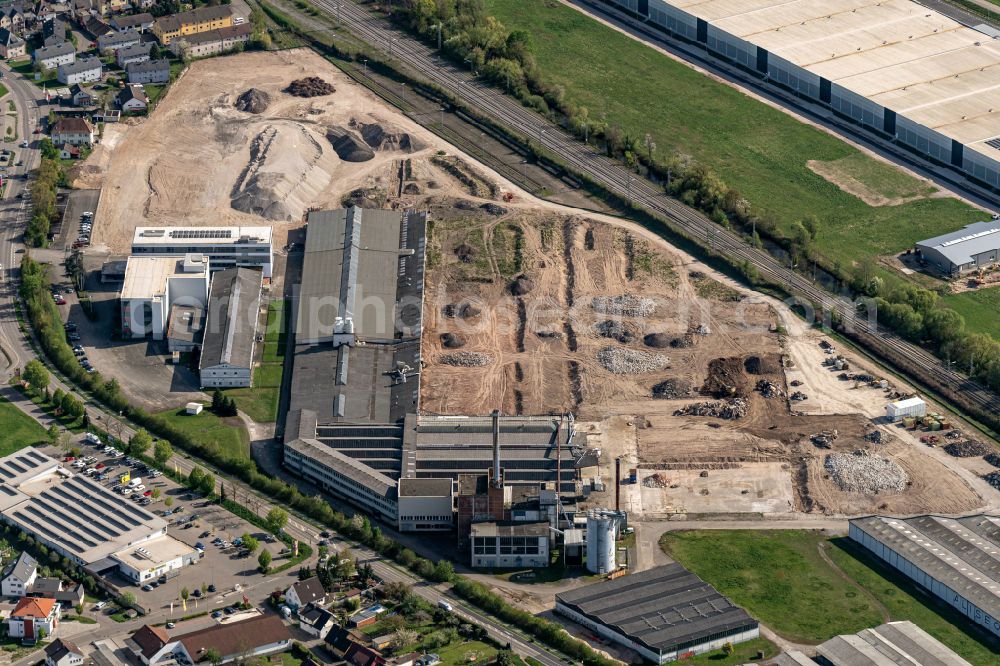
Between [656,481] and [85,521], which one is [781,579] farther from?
[85,521]

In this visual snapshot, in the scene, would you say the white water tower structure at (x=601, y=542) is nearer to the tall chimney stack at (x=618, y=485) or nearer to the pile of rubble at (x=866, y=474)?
the tall chimney stack at (x=618, y=485)

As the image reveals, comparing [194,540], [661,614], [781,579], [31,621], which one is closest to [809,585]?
[781,579]

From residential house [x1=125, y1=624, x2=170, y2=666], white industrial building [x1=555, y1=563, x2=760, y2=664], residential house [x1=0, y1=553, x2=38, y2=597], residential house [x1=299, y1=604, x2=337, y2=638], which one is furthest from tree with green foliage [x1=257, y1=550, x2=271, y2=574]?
white industrial building [x1=555, y1=563, x2=760, y2=664]

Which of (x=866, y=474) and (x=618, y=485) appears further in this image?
(x=866, y=474)

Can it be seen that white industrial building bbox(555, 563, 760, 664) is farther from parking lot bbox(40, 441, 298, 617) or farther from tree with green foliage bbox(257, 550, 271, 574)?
parking lot bbox(40, 441, 298, 617)

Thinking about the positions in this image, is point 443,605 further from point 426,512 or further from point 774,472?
point 774,472

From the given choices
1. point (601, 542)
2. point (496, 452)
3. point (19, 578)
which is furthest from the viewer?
point (496, 452)

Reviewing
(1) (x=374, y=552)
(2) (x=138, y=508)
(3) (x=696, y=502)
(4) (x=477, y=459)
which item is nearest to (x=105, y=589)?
(2) (x=138, y=508)
